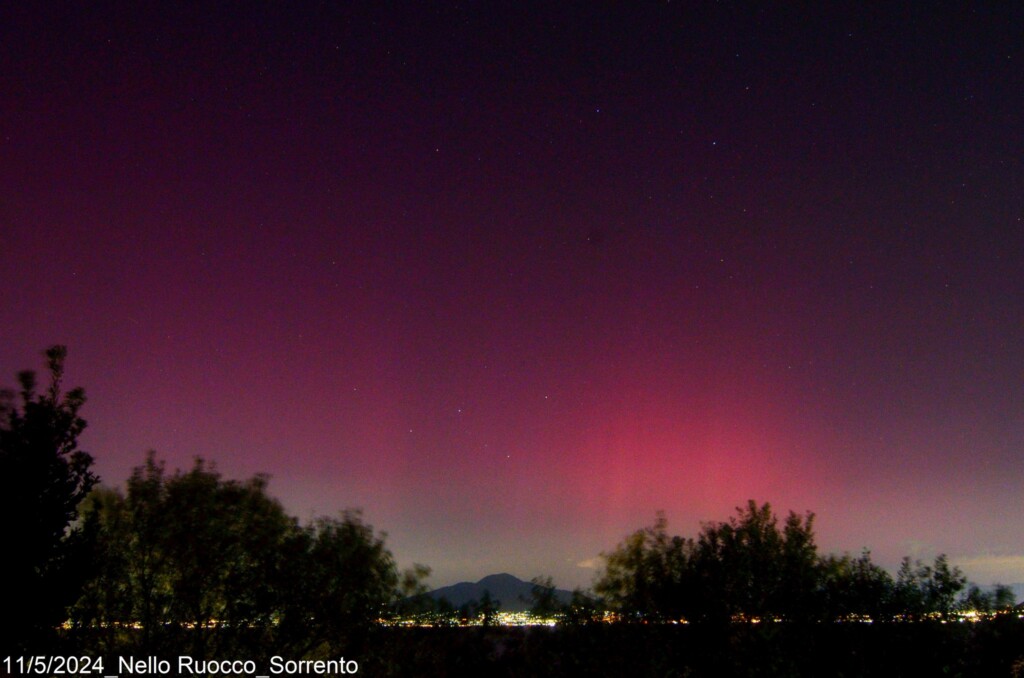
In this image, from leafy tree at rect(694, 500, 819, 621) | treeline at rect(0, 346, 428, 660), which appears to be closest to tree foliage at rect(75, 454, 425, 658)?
treeline at rect(0, 346, 428, 660)

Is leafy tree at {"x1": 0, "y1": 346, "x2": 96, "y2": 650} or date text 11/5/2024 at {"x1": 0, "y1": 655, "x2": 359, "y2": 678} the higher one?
→ leafy tree at {"x1": 0, "y1": 346, "x2": 96, "y2": 650}

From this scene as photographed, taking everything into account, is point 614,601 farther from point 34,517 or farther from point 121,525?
point 34,517

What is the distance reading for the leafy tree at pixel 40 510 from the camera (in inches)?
904

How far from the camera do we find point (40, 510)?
23859 mm

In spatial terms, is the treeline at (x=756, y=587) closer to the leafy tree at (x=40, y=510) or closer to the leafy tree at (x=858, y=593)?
the leafy tree at (x=858, y=593)

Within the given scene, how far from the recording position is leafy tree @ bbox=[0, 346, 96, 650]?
75.3 feet

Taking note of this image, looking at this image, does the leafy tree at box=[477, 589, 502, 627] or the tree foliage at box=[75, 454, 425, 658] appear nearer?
the tree foliage at box=[75, 454, 425, 658]

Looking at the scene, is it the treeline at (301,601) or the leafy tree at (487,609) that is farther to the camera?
the leafy tree at (487,609)

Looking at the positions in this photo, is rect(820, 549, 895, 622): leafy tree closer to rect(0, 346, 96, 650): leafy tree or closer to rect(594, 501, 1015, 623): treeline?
rect(594, 501, 1015, 623): treeline

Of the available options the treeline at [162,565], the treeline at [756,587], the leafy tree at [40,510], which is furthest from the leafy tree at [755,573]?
the leafy tree at [40,510]

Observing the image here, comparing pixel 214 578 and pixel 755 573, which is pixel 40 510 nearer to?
pixel 214 578

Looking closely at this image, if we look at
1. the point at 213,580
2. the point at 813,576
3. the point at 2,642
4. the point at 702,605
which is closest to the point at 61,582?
the point at 2,642

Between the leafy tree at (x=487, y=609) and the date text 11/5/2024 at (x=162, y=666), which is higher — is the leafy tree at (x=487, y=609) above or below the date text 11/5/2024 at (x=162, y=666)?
above

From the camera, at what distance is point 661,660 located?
26.4m
